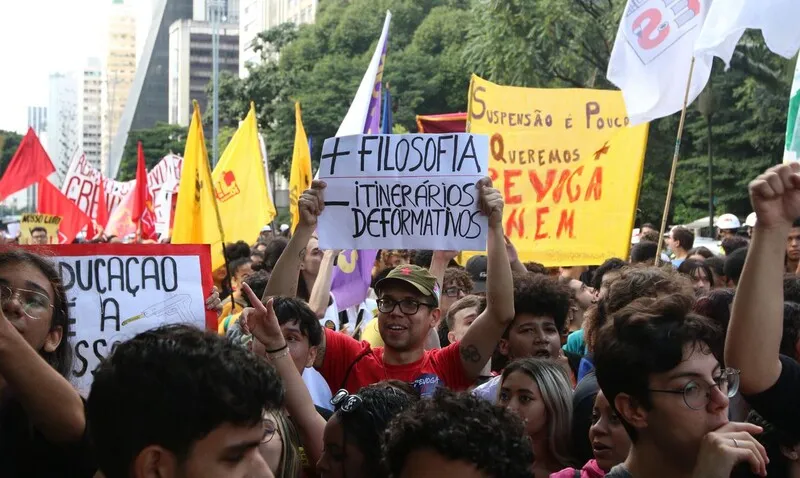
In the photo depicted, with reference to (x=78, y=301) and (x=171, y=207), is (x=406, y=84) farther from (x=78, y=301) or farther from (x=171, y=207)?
(x=78, y=301)

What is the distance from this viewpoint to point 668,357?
113 inches

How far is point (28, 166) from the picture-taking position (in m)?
18.2

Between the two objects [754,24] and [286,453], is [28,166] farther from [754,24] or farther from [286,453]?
[286,453]

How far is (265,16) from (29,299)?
10987cm

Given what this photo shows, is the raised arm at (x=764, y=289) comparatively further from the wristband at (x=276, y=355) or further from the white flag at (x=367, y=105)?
the white flag at (x=367, y=105)

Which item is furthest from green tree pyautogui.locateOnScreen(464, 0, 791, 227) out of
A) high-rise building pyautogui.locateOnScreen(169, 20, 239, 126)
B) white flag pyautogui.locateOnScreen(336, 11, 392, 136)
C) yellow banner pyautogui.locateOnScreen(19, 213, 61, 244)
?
high-rise building pyautogui.locateOnScreen(169, 20, 239, 126)

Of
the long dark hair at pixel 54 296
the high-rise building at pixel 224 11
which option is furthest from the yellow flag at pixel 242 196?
the high-rise building at pixel 224 11

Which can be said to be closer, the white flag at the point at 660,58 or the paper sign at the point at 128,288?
the paper sign at the point at 128,288

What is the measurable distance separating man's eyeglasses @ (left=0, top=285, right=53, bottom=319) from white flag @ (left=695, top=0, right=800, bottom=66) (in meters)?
4.58

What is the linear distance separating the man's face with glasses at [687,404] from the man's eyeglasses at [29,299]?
1.62m

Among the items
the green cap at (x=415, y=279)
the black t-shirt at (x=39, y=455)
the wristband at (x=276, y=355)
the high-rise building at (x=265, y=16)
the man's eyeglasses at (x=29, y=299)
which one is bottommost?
the black t-shirt at (x=39, y=455)

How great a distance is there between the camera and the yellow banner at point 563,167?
26.6ft

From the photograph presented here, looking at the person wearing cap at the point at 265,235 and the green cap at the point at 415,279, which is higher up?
the green cap at the point at 415,279

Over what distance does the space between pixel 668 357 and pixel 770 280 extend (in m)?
0.36
